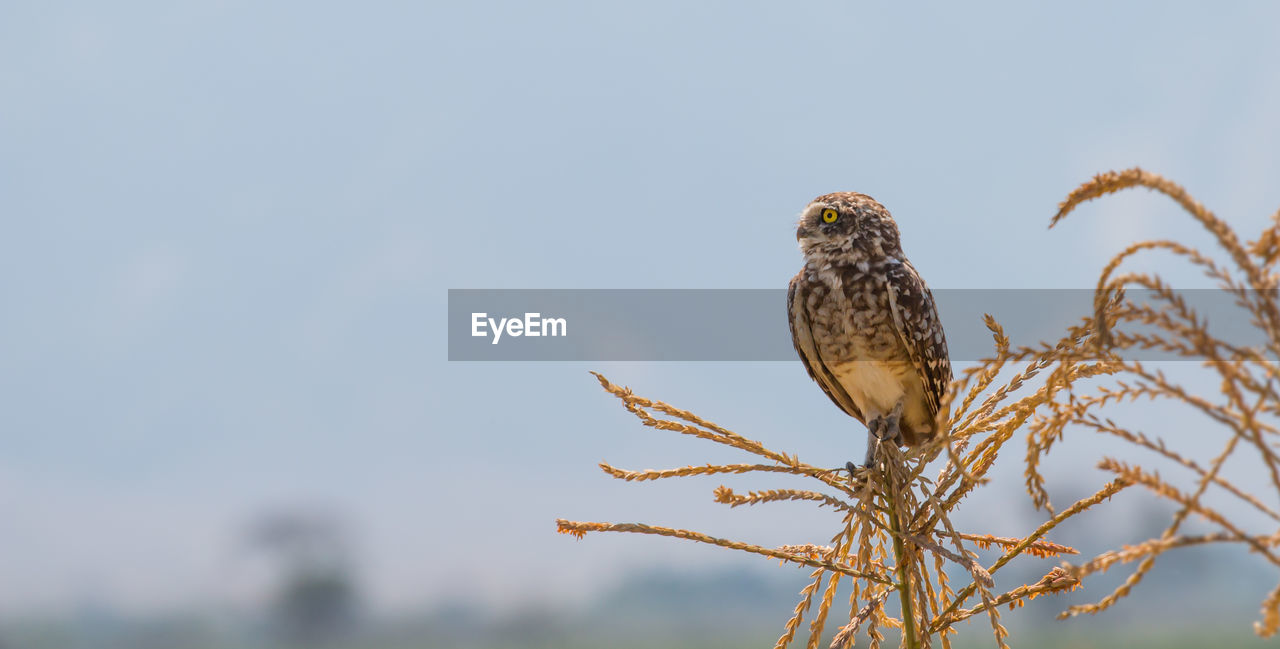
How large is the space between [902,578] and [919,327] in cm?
148

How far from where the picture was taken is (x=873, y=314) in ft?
12.2

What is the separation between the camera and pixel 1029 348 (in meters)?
1.43

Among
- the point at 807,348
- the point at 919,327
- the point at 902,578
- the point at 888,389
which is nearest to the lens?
the point at 902,578

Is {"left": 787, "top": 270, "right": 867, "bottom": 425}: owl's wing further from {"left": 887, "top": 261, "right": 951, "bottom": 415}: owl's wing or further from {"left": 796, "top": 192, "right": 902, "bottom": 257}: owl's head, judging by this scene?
{"left": 887, "top": 261, "right": 951, "bottom": 415}: owl's wing

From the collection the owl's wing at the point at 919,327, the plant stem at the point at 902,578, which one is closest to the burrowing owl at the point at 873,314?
the owl's wing at the point at 919,327

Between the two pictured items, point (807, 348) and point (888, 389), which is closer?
point (888, 389)

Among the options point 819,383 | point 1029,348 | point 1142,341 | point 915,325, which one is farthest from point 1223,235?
point 819,383

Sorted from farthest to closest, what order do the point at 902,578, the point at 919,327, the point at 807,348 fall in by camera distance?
1. the point at 807,348
2. the point at 919,327
3. the point at 902,578

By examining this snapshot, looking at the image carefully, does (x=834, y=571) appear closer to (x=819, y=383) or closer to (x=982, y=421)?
(x=982, y=421)

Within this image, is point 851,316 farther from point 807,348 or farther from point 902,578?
point 902,578

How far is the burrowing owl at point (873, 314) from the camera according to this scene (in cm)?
369

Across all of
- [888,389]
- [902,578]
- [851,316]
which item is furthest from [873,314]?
[902,578]

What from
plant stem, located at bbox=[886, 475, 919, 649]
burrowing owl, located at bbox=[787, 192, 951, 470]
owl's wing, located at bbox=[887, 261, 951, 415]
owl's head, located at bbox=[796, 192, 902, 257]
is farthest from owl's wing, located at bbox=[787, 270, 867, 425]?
plant stem, located at bbox=[886, 475, 919, 649]

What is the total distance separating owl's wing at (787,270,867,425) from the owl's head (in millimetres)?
233
